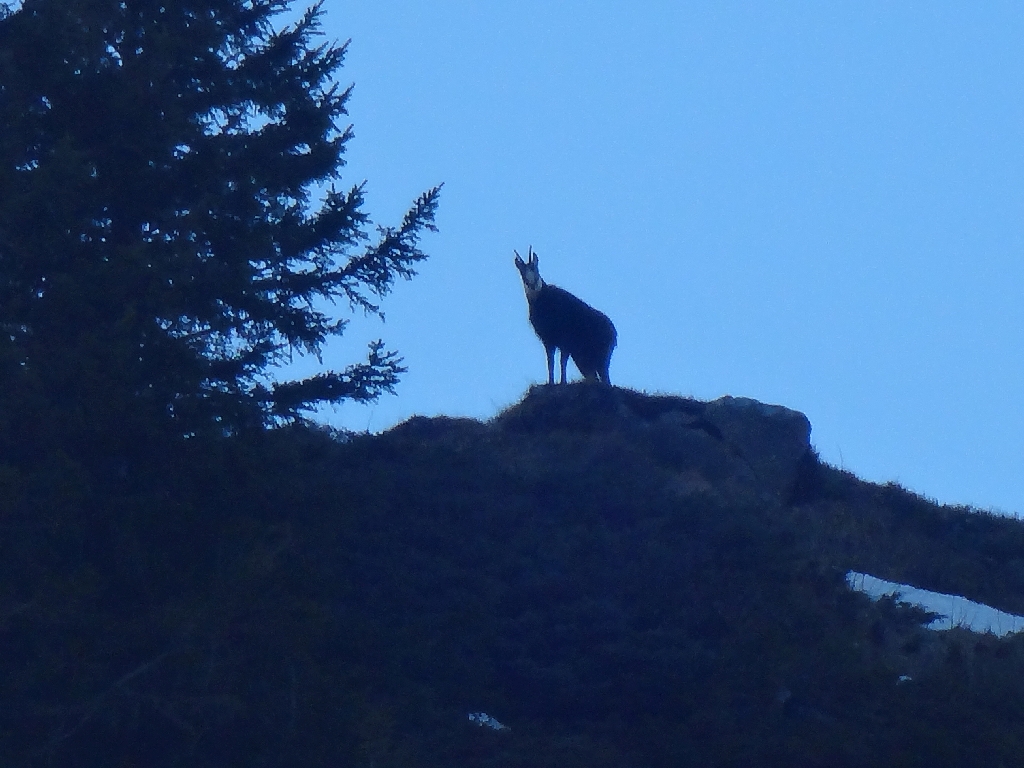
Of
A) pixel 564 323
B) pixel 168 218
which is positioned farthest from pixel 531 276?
pixel 168 218

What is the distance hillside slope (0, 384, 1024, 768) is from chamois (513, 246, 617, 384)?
2372 mm

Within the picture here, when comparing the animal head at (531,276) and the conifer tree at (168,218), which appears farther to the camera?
the animal head at (531,276)

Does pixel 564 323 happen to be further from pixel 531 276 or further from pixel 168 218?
pixel 168 218

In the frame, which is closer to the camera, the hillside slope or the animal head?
the hillside slope

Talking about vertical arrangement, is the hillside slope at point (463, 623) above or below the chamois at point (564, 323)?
below

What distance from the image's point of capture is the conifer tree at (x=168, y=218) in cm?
975

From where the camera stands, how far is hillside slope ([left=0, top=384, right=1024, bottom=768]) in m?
8.58

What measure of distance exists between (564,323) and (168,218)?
7330mm

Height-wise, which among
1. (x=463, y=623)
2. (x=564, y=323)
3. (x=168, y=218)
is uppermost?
(x=564, y=323)

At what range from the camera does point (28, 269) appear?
1035 cm

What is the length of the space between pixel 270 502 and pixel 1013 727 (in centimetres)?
592

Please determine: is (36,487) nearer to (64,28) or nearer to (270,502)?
(270,502)

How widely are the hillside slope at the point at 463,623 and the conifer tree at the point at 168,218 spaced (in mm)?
709

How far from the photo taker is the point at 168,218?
1266cm
